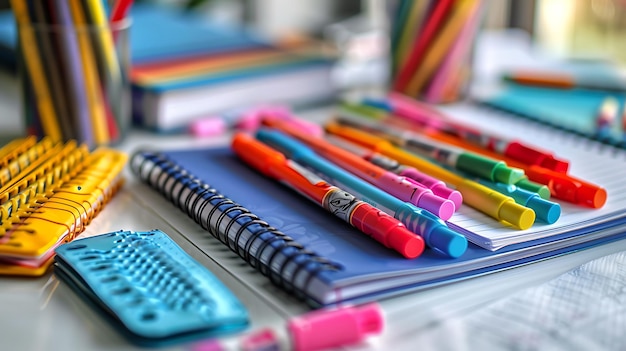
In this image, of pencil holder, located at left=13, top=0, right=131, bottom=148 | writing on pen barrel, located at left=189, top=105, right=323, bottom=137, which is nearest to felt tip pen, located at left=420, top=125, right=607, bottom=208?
writing on pen barrel, located at left=189, top=105, right=323, bottom=137

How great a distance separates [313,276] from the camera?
0.46 metres

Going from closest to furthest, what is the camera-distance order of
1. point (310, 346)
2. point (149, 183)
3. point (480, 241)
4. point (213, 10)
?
1. point (310, 346)
2. point (480, 241)
3. point (149, 183)
4. point (213, 10)

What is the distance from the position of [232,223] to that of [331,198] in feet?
0.24

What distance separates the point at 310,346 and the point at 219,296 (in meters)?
0.07

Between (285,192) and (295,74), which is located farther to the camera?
(295,74)

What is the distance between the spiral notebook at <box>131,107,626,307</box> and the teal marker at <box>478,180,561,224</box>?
13 mm

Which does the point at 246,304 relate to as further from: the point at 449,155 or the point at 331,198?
the point at 449,155

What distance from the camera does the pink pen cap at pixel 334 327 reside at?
1.39 feet

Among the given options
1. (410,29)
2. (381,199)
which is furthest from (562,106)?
(381,199)

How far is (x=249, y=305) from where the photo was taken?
48 cm

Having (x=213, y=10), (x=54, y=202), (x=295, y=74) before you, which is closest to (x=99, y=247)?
(x=54, y=202)

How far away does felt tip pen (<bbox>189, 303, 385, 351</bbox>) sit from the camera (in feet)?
1.38

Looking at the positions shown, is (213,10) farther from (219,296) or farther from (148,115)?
(219,296)

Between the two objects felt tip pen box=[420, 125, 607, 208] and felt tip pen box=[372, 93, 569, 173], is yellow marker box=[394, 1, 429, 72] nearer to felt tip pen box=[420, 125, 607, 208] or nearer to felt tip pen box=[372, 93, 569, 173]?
felt tip pen box=[372, 93, 569, 173]
